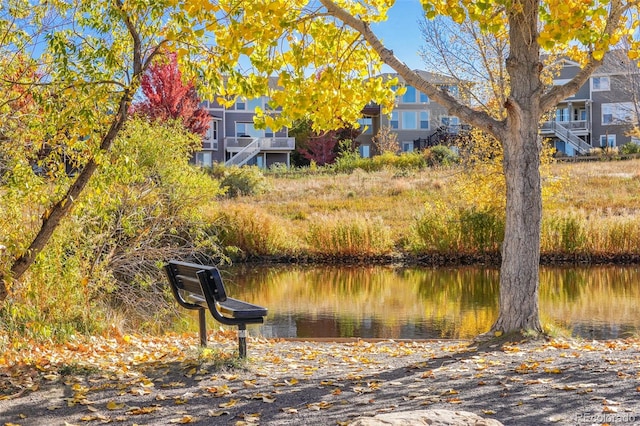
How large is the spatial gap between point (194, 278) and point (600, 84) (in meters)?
53.0

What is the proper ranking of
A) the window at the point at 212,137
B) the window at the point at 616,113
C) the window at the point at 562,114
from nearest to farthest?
the window at the point at 212,137
the window at the point at 616,113
the window at the point at 562,114

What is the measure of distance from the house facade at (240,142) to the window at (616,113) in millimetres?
22175

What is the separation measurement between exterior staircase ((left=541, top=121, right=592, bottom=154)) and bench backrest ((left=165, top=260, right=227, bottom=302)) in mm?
46089

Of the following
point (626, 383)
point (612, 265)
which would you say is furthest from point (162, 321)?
point (612, 265)

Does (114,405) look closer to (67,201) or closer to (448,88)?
(67,201)

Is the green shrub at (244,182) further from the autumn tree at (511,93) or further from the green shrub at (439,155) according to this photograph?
the autumn tree at (511,93)

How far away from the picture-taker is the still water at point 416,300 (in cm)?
1297

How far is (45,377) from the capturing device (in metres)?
6.35

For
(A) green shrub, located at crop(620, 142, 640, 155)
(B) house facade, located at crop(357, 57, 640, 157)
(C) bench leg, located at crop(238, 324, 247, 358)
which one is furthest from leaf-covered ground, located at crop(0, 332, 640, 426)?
(B) house facade, located at crop(357, 57, 640, 157)

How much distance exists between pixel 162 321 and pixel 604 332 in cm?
697

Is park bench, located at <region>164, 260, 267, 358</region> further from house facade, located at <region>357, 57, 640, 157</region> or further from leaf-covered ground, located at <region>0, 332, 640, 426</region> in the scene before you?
house facade, located at <region>357, 57, 640, 157</region>

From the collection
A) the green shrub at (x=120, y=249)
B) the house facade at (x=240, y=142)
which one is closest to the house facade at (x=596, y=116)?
the house facade at (x=240, y=142)

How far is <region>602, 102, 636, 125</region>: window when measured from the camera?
52.9 m

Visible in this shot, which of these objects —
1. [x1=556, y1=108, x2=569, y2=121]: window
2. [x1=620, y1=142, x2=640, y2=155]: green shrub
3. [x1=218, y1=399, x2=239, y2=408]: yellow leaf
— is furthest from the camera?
[x1=556, y1=108, x2=569, y2=121]: window
